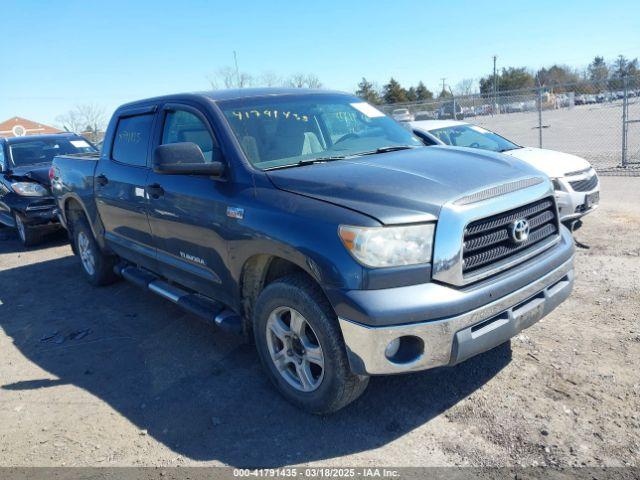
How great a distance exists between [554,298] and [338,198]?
4.99 feet

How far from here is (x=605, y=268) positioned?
5.25 m

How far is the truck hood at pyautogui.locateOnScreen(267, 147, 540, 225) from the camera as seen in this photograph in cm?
274

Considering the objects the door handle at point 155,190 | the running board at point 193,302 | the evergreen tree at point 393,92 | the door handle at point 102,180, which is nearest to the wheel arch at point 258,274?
the running board at point 193,302

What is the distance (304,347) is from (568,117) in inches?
1218

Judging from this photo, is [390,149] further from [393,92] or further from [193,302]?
[393,92]

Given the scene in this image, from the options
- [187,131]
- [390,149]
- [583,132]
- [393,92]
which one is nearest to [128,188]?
[187,131]

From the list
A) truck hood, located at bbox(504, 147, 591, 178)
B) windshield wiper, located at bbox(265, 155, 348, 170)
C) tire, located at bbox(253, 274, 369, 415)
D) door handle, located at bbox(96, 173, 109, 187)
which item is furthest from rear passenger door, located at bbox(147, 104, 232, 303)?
truck hood, located at bbox(504, 147, 591, 178)

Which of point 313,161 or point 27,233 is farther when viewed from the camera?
point 27,233

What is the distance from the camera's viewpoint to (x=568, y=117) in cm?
2939

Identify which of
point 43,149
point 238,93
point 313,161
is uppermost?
point 238,93

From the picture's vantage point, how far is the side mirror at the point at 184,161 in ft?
11.2

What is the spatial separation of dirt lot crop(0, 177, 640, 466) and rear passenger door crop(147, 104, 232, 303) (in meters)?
0.71

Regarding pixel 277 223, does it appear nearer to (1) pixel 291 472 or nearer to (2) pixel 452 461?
(1) pixel 291 472

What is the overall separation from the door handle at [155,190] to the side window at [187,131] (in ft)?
1.35
